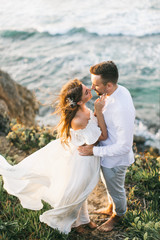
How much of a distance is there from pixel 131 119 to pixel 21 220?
216 centimetres

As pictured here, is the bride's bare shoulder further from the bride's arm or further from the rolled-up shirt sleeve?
the rolled-up shirt sleeve

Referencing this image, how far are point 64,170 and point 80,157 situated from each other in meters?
0.29

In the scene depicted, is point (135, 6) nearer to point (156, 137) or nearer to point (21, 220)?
point (156, 137)

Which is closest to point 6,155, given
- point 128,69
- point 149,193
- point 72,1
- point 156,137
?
point 149,193

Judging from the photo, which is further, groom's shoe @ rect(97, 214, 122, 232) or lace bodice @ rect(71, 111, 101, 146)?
A: groom's shoe @ rect(97, 214, 122, 232)

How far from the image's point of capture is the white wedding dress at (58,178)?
3379mm

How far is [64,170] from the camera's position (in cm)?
346

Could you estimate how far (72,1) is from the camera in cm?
2305

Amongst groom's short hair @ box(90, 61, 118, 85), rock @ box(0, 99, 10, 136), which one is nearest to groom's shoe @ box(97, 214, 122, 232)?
groom's short hair @ box(90, 61, 118, 85)

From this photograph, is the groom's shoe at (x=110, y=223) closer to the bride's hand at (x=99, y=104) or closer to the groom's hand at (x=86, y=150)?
the groom's hand at (x=86, y=150)

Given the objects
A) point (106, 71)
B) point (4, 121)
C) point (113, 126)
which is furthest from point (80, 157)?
point (4, 121)

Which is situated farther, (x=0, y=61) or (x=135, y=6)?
(x=135, y=6)

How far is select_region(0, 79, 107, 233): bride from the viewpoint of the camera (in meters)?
3.23

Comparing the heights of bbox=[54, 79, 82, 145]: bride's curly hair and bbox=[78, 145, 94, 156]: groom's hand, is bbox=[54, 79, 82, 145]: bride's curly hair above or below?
above
